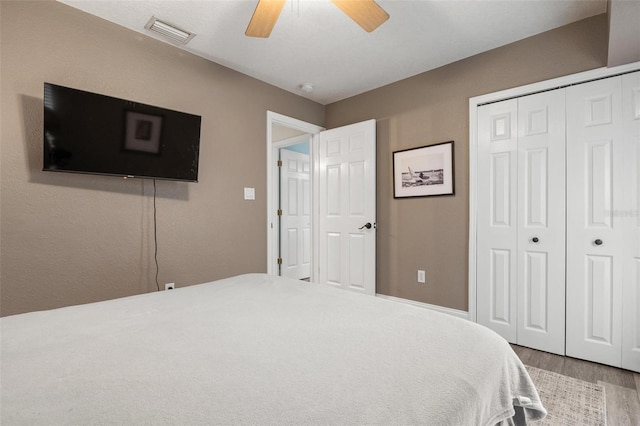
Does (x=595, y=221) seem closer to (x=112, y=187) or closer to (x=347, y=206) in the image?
(x=347, y=206)

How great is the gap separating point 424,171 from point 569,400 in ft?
6.93

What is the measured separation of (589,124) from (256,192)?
289 cm

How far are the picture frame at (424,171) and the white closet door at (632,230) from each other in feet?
4.01

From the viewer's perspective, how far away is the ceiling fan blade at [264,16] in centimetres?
175

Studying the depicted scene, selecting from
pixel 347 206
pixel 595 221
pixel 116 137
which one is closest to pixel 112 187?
pixel 116 137

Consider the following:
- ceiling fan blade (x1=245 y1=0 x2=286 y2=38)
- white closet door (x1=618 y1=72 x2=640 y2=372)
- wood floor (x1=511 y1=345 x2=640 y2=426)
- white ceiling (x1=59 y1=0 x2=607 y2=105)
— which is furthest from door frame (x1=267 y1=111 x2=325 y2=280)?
white closet door (x1=618 y1=72 x2=640 y2=372)

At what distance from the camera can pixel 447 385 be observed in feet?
2.52

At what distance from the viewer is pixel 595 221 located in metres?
2.29

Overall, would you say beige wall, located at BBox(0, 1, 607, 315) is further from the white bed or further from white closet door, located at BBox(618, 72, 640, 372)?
the white bed

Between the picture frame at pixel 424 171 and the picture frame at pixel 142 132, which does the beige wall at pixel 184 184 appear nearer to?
the picture frame at pixel 424 171

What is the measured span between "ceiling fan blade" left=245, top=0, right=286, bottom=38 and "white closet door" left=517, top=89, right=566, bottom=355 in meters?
2.12

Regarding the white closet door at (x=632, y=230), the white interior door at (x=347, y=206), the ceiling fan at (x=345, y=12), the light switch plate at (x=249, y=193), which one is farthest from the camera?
the white interior door at (x=347, y=206)

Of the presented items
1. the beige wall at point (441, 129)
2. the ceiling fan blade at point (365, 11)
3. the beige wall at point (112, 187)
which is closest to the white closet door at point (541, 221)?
the beige wall at point (441, 129)

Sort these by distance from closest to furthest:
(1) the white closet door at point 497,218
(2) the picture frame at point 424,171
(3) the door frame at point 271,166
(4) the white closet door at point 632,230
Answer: (4) the white closet door at point 632,230 < (1) the white closet door at point 497,218 < (2) the picture frame at point 424,171 < (3) the door frame at point 271,166
